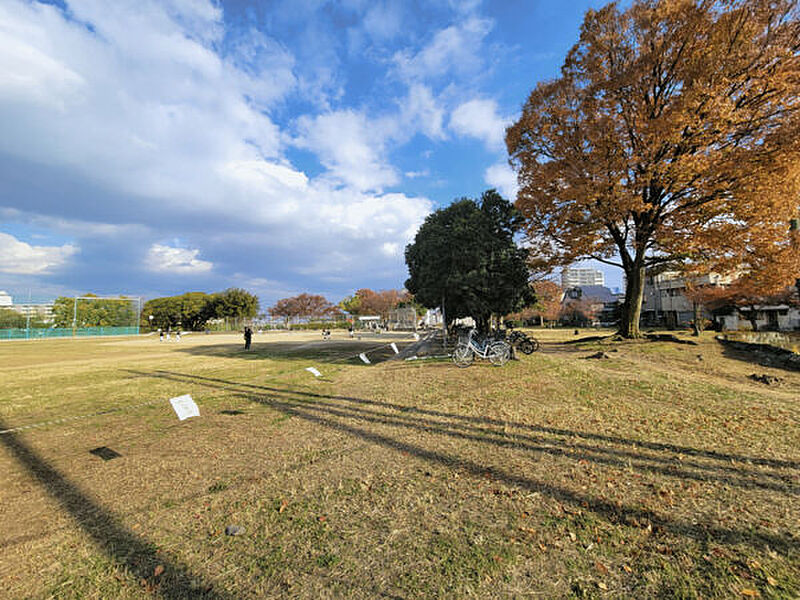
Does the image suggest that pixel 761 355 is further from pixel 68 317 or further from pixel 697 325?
pixel 68 317

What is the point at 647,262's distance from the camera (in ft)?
50.4

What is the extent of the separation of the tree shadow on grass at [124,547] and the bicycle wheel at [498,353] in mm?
9518

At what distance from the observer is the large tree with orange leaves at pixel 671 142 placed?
434 inches

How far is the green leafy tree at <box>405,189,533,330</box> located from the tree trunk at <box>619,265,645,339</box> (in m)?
4.39

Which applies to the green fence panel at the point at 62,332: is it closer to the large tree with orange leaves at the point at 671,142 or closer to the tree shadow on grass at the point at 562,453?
the tree shadow on grass at the point at 562,453

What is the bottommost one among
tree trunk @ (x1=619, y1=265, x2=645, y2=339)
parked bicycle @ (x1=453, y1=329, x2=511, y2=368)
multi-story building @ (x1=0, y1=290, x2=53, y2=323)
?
parked bicycle @ (x1=453, y1=329, x2=511, y2=368)

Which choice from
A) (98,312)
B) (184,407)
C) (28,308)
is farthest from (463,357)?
(98,312)

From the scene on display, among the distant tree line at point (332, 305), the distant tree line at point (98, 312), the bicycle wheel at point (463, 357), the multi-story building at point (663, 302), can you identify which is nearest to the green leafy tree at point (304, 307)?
the distant tree line at point (332, 305)

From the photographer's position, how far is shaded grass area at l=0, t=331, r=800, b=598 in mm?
2293

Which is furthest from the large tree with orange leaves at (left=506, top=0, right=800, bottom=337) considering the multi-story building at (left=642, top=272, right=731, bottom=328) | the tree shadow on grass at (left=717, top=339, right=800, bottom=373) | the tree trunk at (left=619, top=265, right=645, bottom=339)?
the multi-story building at (left=642, top=272, right=731, bottom=328)

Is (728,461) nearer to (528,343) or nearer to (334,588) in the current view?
(334,588)

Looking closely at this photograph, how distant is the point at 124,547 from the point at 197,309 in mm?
74661

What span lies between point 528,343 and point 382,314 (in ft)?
213

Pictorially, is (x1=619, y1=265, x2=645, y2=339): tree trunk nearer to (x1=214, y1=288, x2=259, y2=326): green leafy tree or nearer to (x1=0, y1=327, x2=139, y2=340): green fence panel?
(x1=214, y1=288, x2=259, y2=326): green leafy tree
